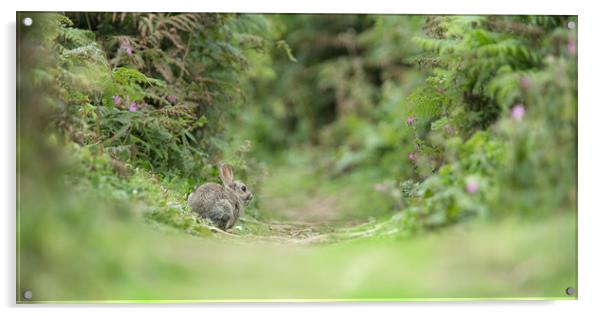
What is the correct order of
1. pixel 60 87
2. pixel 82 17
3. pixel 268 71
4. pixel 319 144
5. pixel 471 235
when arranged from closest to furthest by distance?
1. pixel 471 235
2. pixel 60 87
3. pixel 82 17
4. pixel 268 71
5. pixel 319 144

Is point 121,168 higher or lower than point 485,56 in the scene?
lower

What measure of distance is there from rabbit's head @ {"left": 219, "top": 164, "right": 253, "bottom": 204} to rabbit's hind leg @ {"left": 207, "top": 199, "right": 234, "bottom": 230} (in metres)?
0.26

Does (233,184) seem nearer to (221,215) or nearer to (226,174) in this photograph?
(226,174)

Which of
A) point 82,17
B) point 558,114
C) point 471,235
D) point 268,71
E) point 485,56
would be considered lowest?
point 471,235

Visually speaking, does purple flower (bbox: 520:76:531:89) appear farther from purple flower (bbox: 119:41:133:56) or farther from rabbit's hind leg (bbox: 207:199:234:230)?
purple flower (bbox: 119:41:133:56)

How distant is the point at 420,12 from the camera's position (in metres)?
5.38

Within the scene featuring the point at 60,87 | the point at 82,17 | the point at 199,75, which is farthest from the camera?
the point at 199,75

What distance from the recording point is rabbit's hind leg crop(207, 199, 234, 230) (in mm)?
5295

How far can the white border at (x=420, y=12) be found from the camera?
4750 mm

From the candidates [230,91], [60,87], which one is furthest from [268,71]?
[60,87]

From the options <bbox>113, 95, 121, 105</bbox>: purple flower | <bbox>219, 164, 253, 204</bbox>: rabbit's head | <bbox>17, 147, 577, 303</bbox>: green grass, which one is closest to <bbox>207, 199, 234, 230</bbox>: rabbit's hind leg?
<bbox>219, 164, 253, 204</bbox>: rabbit's head
